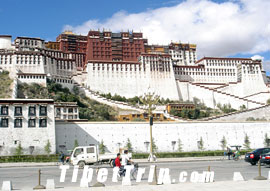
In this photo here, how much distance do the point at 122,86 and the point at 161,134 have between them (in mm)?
47286

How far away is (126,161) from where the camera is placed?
1639 cm

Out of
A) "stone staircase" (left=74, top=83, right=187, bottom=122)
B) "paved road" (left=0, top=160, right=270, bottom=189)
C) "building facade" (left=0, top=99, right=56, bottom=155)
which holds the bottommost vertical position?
"paved road" (left=0, top=160, right=270, bottom=189)

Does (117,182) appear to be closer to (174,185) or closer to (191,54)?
(174,185)

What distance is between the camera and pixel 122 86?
91688 millimetres

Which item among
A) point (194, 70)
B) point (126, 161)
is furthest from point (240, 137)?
point (194, 70)

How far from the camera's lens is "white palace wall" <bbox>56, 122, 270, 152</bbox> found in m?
42.6

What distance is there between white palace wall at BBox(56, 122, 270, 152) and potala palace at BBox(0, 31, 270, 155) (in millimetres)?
131

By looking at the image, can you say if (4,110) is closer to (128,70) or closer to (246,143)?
(246,143)

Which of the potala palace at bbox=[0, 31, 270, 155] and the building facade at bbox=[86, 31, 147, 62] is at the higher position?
the building facade at bbox=[86, 31, 147, 62]

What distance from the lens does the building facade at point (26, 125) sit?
38469 mm

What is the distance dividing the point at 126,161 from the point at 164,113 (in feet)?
174

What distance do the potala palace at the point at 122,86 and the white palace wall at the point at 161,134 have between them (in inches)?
5.2

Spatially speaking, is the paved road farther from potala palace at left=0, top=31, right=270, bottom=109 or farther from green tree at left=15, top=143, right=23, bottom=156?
potala palace at left=0, top=31, right=270, bottom=109

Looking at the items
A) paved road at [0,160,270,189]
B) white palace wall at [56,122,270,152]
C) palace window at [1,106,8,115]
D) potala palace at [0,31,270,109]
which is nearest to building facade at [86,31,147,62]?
potala palace at [0,31,270,109]
